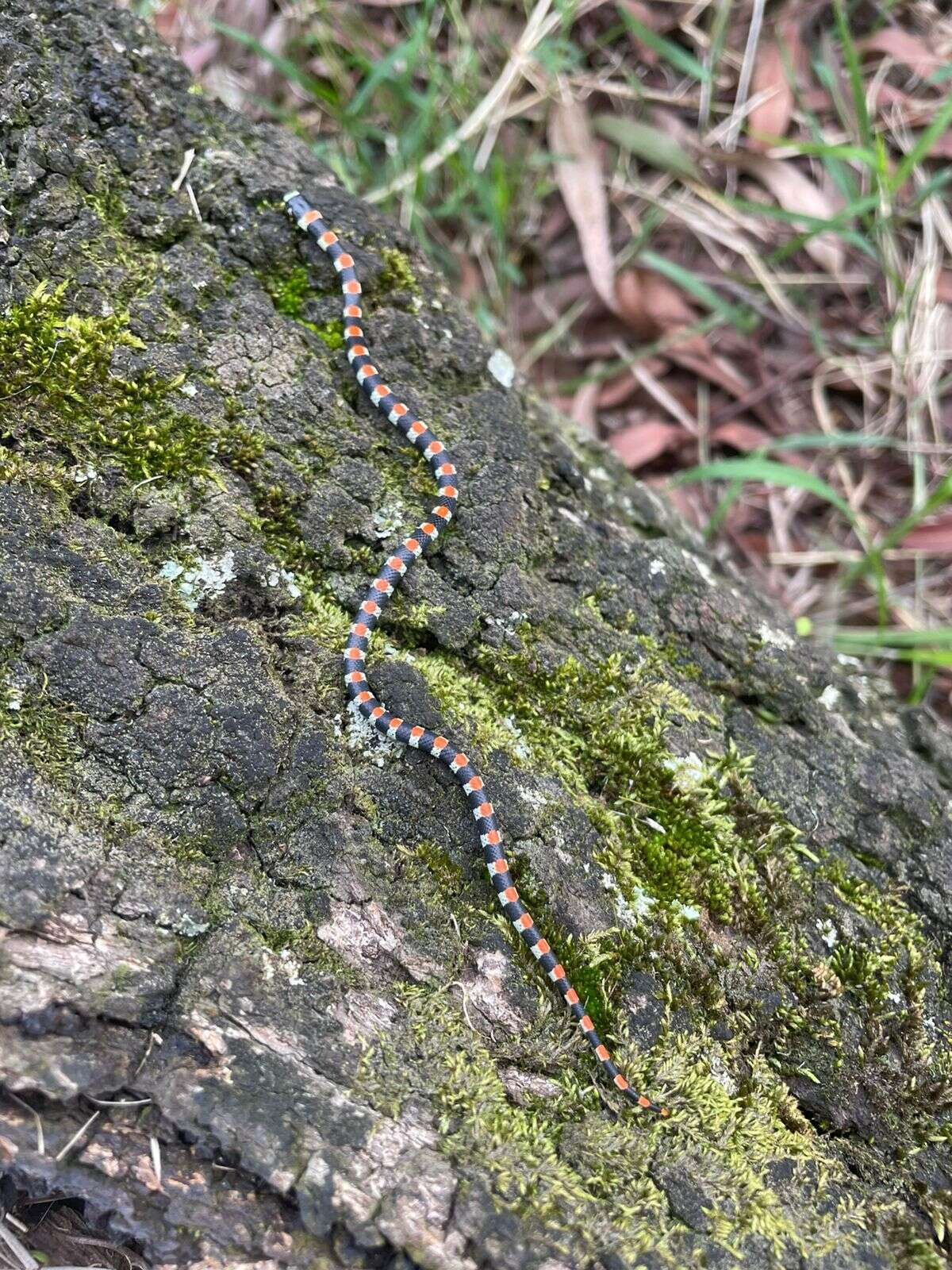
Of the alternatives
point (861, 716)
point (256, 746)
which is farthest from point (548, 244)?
point (256, 746)

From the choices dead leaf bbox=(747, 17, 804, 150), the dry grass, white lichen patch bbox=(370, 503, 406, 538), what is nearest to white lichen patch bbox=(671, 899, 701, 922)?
white lichen patch bbox=(370, 503, 406, 538)

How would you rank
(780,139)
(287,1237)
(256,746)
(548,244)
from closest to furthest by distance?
(287,1237), (256,746), (780,139), (548,244)

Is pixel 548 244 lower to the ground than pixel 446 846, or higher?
higher

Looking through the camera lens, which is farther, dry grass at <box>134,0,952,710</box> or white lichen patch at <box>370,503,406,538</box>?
dry grass at <box>134,0,952,710</box>

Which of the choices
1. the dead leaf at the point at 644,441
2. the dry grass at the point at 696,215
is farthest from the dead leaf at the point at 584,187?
the dead leaf at the point at 644,441

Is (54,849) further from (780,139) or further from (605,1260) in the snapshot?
(780,139)

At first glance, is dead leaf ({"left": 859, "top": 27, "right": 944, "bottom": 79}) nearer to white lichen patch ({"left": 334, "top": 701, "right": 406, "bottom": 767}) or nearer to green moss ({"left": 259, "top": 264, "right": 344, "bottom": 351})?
green moss ({"left": 259, "top": 264, "right": 344, "bottom": 351})

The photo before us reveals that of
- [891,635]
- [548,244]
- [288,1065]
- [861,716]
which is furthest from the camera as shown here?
[548,244]
